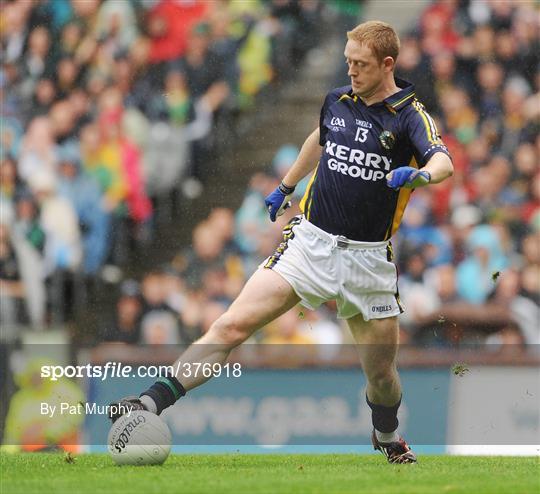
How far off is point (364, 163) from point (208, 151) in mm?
7021

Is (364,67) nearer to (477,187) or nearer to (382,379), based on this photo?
(382,379)

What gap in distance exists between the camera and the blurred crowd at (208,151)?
39.1ft

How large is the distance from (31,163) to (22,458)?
6.07 metres

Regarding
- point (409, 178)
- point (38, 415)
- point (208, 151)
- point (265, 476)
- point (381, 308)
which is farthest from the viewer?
point (208, 151)

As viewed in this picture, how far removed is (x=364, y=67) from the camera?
6.14 meters

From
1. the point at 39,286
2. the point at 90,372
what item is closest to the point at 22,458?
the point at 90,372

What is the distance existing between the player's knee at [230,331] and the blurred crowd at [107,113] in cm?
607

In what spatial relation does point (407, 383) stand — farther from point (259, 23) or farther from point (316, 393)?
point (259, 23)

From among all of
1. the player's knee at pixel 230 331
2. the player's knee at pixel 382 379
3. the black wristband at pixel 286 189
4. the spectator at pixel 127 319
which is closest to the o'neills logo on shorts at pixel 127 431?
the player's knee at pixel 230 331

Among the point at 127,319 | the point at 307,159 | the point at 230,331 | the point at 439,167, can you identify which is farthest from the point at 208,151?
the point at 439,167

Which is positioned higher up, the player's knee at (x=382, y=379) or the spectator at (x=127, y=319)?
the player's knee at (x=382, y=379)

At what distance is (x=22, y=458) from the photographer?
22.8ft

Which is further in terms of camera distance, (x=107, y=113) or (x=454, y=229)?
(x=107, y=113)

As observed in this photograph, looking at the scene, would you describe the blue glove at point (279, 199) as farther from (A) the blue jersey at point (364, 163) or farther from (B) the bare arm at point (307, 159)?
(A) the blue jersey at point (364, 163)
